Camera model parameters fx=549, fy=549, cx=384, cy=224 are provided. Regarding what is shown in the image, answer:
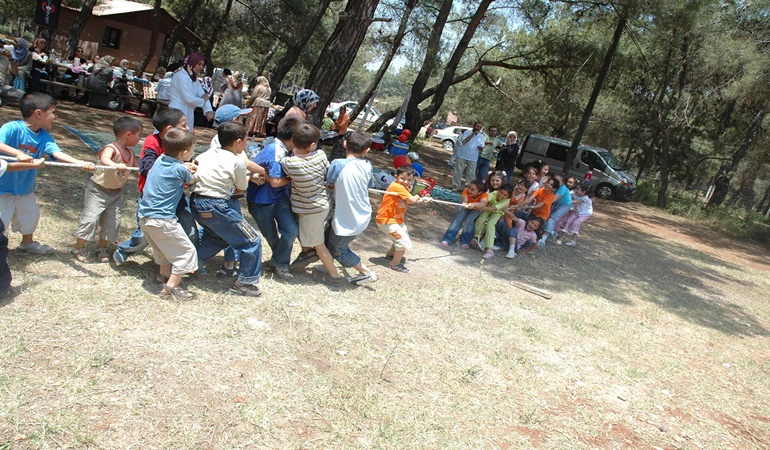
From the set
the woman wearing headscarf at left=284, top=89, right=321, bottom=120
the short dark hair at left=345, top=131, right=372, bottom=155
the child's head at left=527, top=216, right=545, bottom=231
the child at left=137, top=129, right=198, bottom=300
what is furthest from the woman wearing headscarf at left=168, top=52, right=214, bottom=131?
the child's head at left=527, top=216, right=545, bottom=231

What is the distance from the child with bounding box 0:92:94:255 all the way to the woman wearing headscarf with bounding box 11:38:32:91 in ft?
27.6

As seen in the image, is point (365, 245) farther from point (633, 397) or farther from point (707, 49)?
point (707, 49)

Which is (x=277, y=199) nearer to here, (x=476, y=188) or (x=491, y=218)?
(x=476, y=188)

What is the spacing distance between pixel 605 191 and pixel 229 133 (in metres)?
16.8

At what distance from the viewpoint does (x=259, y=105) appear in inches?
472

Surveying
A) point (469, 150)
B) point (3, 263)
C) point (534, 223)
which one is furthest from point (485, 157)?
point (3, 263)

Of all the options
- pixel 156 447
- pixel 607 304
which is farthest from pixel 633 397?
pixel 156 447

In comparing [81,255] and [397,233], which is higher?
[397,233]

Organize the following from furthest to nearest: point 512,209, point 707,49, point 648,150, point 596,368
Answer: point 648,150 → point 707,49 → point 512,209 → point 596,368

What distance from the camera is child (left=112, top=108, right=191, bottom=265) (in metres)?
4.14

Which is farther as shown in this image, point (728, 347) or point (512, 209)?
point (512, 209)

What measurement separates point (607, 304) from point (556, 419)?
129 inches

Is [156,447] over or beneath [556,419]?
beneath

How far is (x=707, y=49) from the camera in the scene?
14945 mm
